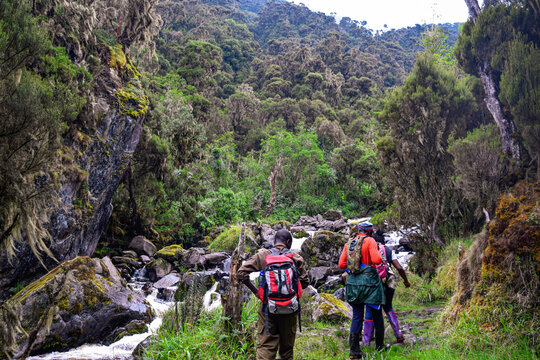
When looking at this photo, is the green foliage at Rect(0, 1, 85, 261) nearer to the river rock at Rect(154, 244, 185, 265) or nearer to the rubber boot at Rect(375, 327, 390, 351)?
the rubber boot at Rect(375, 327, 390, 351)

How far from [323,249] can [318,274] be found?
2.07 metres

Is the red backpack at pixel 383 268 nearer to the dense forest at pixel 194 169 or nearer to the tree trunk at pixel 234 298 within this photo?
the dense forest at pixel 194 169

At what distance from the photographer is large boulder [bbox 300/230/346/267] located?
13.4 metres

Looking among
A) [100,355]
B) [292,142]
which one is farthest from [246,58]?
[100,355]

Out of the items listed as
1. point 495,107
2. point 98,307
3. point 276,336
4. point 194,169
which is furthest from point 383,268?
point 194,169

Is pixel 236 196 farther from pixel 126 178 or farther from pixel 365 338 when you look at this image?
pixel 365 338

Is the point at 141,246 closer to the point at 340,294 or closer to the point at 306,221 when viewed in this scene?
the point at 340,294

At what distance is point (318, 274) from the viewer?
11.9m

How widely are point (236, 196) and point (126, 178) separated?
7.59 metres

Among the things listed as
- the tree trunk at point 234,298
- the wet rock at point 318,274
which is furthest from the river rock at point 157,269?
the tree trunk at point 234,298

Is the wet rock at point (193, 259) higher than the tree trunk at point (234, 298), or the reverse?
the tree trunk at point (234, 298)

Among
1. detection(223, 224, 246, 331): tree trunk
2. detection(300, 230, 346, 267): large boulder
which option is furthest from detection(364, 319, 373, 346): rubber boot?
detection(300, 230, 346, 267): large boulder

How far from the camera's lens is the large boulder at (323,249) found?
1341cm

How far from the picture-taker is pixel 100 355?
6.75 meters
